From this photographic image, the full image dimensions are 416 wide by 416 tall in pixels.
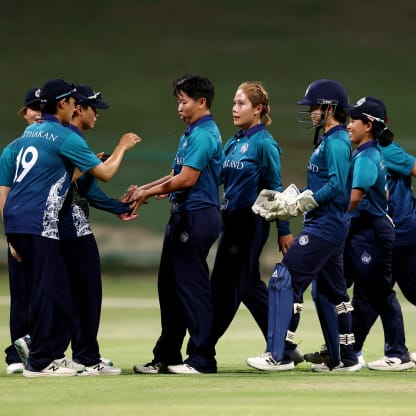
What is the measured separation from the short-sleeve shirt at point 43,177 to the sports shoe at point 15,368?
81 centimetres

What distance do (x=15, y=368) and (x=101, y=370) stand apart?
50 cm

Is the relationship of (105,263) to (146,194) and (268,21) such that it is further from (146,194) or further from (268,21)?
(146,194)

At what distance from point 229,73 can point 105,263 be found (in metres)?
3.71

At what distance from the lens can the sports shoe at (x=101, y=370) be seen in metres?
6.75

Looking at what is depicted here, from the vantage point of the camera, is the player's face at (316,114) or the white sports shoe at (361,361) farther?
the white sports shoe at (361,361)

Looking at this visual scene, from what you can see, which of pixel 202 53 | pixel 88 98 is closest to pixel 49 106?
pixel 88 98

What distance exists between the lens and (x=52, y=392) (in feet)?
19.4

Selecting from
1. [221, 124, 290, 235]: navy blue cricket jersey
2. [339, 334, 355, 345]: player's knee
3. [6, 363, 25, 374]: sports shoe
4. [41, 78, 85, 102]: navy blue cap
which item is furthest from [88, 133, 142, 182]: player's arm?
[339, 334, 355, 345]: player's knee

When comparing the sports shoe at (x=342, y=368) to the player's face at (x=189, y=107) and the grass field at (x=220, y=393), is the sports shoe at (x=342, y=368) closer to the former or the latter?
the grass field at (x=220, y=393)

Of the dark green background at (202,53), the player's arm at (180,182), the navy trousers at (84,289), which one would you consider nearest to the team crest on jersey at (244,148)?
the player's arm at (180,182)

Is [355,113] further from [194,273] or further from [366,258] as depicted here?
[194,273]

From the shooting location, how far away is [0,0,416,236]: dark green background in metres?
16.0

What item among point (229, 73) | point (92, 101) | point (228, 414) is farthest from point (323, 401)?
point (229, 73)

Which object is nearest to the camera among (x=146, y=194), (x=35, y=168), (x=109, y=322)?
(x=35, y=168)
